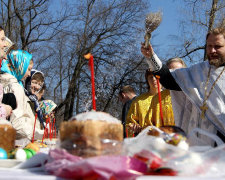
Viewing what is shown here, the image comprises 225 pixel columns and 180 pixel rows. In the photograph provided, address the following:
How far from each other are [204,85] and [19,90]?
155 cm

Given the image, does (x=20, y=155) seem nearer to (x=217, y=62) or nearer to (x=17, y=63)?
(x=217, y=62)

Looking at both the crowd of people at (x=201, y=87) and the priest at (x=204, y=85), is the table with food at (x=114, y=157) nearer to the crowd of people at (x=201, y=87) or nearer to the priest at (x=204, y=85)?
the crowd of people at (x=201, y=87)

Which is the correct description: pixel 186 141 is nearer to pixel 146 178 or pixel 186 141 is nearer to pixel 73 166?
pixel 146 178

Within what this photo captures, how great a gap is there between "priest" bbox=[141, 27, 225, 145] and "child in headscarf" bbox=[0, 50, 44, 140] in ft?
3.54

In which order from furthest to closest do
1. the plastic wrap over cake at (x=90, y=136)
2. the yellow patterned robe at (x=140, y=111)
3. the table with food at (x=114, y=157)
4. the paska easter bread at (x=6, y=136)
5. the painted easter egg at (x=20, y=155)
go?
1. the yellow patterned robe at (x=140, y=111)
2. the paska easter bread at (x=6, y=136)
3. the painted easter egg at (x=20, y=155)
4. the plastic wrap over cake at (x=90, y=136)
5. the table with food at (x=114, y=157)

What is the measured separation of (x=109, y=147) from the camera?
1.03 meters

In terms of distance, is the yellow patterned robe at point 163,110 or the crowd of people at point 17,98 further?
the yellow patterned robe at point 163,110

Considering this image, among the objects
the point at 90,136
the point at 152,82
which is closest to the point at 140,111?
the point at 152,82

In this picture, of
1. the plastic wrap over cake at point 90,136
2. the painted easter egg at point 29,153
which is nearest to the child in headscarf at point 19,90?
the painted easter egg at point 29,153

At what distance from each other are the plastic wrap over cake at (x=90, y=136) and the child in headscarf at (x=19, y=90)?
1.45 m

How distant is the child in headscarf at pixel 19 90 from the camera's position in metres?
2.43

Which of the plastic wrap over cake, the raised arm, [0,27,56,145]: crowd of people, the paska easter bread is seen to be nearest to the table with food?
the plastic wrap over cake

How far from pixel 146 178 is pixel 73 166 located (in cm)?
21

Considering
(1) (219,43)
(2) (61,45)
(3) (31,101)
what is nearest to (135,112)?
(3) (31,101)
